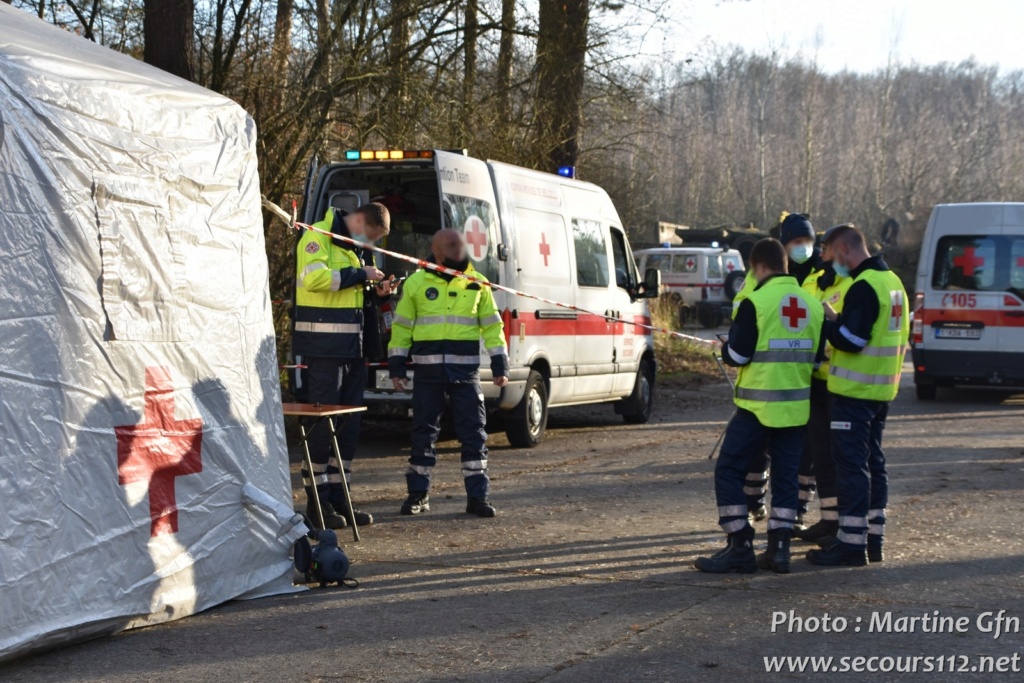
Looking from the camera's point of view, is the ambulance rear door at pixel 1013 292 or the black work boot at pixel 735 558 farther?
the ambulance rear door at pixel 1013 292

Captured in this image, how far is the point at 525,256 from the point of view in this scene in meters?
11.3

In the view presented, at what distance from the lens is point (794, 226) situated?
26.7 feet

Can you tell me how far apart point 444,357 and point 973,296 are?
32.3ft

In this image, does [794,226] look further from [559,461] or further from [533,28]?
[533,28]

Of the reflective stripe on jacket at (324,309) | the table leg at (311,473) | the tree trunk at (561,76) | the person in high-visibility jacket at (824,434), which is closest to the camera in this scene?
the table leg at (311,473)

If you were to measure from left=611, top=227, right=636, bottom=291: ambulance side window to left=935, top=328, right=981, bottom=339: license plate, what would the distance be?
4.80 metres

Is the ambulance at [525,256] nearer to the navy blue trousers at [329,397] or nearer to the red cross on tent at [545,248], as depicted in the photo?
the red cross on tent at [545,248]

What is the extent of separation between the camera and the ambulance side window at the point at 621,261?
44.0 feet

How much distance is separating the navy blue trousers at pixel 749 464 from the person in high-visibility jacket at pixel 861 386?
33cm

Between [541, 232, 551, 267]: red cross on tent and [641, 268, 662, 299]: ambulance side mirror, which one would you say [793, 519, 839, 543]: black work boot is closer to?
[541, 232, 551, 267]: red cross on tent

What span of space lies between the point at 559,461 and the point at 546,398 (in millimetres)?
1185

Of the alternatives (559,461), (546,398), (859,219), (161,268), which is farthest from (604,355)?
(859,219)

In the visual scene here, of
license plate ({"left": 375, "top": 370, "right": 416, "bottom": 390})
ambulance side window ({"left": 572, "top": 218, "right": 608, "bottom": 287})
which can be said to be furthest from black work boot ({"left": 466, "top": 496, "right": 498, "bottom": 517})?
ambulance side window ({"left": 572, "top": 218, "right": 608, "bottom": 287})

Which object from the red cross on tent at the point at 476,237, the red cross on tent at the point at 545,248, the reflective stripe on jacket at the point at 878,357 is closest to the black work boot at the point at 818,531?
the reflective stripe on jacket at the point at 878,357
